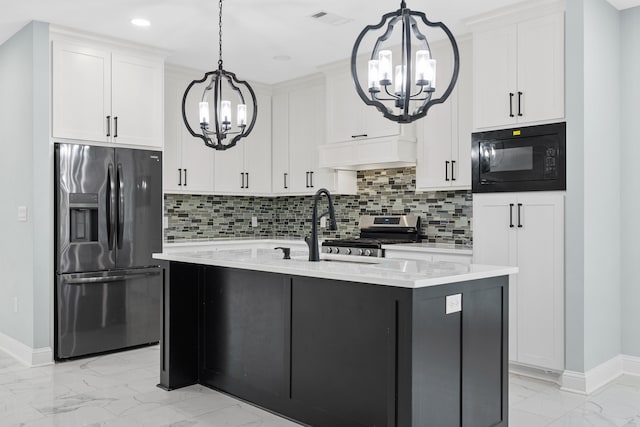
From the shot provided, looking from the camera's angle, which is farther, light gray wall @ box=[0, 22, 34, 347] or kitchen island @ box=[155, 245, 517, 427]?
light gray wall @ box=[0, 22, 34, 347]

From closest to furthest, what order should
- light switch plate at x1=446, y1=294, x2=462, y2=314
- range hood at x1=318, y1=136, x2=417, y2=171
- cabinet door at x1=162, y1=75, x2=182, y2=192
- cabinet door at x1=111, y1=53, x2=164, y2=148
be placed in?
1. light switch plate at x1=446, y1=294, x2=462, y2=314
2. cabinet door at x1=111, y1=53, x2=164, y2=148
3. range hood at x1=318, y1=136, x2=417, y2=171
4. cabinet door at x1=162, y1=75, x2=182, y2=192

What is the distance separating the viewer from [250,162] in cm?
647

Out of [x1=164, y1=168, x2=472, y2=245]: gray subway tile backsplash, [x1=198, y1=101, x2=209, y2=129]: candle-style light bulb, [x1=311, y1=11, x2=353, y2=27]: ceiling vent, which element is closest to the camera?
[x1=198, y1=101, x2=209, y2=129]: candle-style light bulb

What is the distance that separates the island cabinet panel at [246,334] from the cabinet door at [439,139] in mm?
2270

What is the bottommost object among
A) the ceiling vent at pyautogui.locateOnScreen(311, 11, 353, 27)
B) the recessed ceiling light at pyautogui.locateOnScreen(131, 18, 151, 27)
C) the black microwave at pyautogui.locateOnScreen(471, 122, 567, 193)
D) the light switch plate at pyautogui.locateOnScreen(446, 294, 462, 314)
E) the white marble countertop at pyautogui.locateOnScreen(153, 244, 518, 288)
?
the light switch plate at pyautogui.locateOnScreen(446, 294, 462, 314)

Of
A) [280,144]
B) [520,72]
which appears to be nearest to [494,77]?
[520,72]

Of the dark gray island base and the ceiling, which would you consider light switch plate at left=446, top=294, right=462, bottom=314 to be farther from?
the ceiling

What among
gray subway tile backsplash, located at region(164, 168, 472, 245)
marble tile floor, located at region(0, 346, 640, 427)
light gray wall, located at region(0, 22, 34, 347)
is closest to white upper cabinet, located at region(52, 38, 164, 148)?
light gray wall, located at region(0, 22, 34, 347)

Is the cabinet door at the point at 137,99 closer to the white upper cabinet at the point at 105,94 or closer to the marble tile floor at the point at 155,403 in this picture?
the white upper cabinet at the point at 105,94

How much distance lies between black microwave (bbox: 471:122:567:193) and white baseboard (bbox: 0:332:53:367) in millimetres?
3688

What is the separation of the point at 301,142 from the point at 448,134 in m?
2.00

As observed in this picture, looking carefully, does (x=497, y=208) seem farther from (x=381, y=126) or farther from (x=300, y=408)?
(x=300, y=408)

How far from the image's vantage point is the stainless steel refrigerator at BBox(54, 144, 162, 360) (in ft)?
14.7

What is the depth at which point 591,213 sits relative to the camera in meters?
3.78
